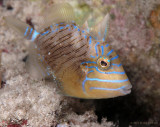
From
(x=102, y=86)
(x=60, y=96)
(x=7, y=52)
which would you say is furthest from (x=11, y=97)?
(x=7, y=52)

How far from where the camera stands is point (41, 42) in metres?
2.88

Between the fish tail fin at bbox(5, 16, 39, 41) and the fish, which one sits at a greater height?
the fish tail fin at bbox(5, 16, 39, 41)

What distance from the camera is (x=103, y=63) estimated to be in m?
2.34

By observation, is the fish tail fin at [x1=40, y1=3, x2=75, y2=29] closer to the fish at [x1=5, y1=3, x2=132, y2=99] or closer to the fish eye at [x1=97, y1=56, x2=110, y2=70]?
the fish at [x1=5, y1=3, x2=132, y2=99]

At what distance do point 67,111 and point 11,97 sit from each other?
0.92 meters

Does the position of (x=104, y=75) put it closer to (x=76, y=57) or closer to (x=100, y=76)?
(x=100, y=76)

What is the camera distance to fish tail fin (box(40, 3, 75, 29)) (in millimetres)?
2869

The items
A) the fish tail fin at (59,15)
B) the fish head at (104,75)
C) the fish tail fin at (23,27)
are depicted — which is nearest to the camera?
the fish head at (104,75)

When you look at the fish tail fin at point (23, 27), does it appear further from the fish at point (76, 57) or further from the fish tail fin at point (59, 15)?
the fish tail fin at point (59, 15)

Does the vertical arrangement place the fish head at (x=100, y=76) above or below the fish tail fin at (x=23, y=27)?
below

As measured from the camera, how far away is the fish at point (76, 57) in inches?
92.1

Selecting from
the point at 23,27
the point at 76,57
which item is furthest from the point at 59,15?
the point at 76,57

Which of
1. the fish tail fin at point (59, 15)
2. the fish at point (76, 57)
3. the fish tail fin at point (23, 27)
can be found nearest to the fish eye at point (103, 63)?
the fish at point (76, 57)

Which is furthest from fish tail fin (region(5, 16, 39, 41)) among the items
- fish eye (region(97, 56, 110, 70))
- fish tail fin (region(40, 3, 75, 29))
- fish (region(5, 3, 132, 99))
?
fish eye (region(97, 56, 110, 70))
